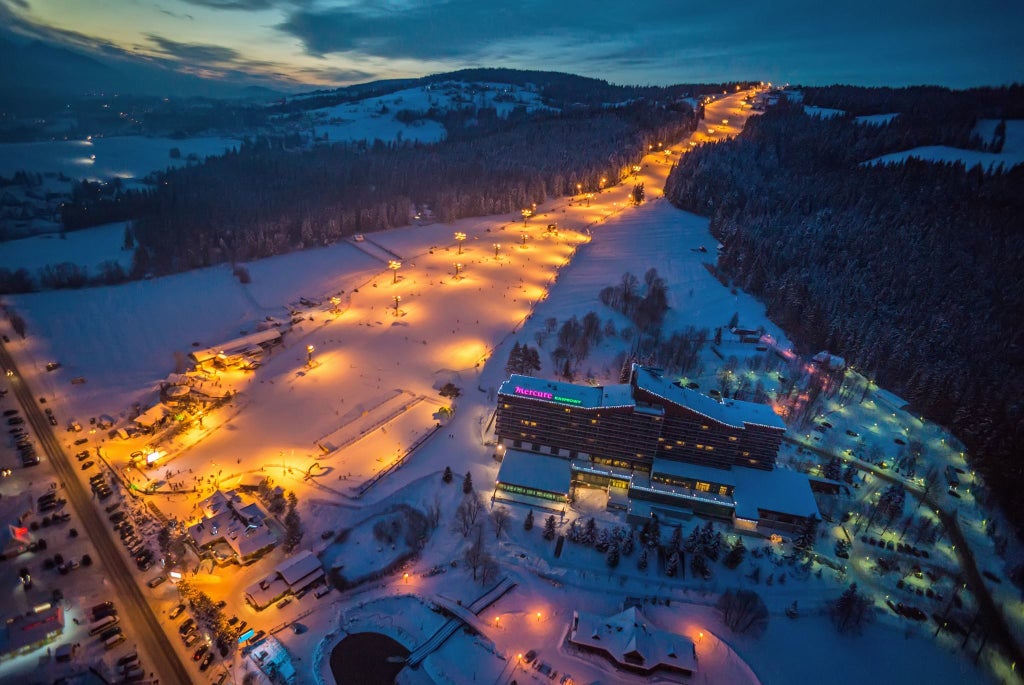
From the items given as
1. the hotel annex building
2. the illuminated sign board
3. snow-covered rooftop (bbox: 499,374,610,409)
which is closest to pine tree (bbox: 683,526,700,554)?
the hotel annex building

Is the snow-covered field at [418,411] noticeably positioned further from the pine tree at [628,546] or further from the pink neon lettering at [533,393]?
the pink neon lettering at [533,393]

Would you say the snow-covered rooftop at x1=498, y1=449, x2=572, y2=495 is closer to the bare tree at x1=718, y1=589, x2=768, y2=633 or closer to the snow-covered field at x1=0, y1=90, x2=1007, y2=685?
the snow-covered field at x1=0, y1=90, x2=1007, y2=685

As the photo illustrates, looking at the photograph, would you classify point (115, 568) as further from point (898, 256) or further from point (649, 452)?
point (898, 256)

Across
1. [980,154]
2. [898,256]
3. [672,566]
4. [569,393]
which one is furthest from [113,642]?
[980,154]

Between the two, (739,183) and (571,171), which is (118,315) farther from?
(739,183)

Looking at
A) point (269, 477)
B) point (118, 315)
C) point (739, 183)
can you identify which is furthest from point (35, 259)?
point (739, 183)

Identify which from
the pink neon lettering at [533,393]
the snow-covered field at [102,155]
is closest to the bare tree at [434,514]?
the pink neon lettering at [533,393]
